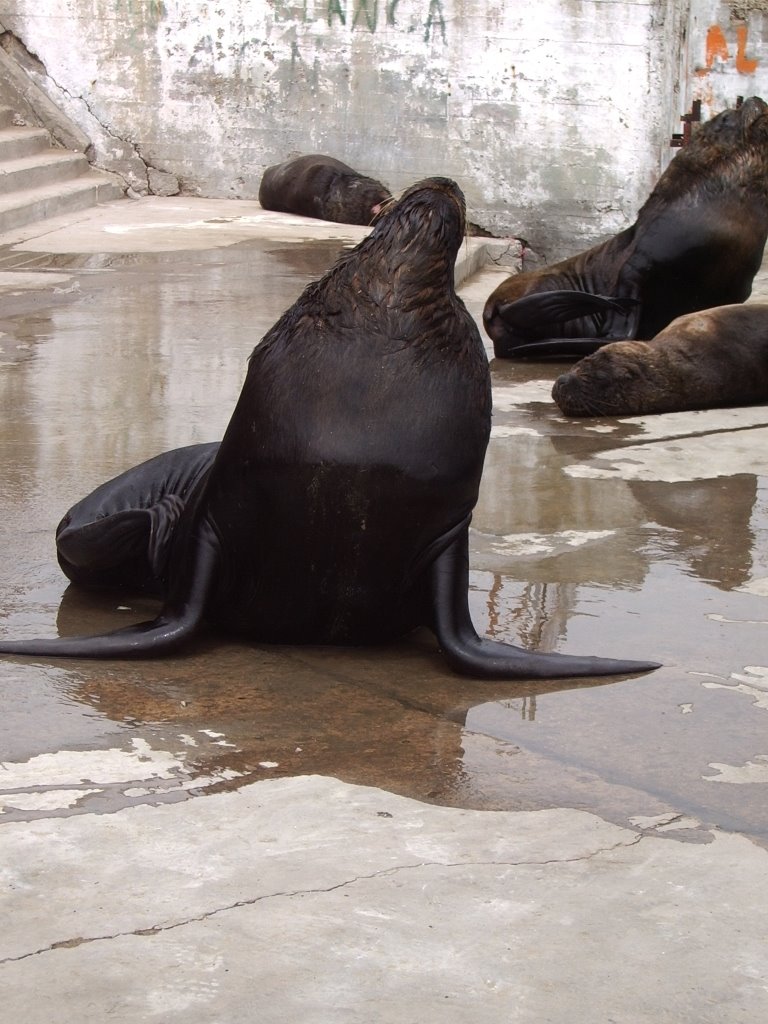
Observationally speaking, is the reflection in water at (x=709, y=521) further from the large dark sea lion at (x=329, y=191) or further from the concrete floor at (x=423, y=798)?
the large dark sea lion at (x=329, y=191)

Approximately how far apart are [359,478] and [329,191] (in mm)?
9601

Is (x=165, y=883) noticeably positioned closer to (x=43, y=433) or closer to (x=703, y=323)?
(x=43, y=433)

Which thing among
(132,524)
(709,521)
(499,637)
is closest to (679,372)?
(709,521)

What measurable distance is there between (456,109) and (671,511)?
855cm

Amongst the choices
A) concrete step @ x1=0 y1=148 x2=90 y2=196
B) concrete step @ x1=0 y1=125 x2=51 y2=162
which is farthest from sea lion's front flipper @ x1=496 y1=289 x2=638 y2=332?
concrete step @ x1=0 y1=125 x2=51 y2=162

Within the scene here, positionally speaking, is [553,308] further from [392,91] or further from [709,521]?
[392,91]

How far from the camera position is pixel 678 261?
816 cm

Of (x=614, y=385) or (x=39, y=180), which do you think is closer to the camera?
(x=614, y=385)

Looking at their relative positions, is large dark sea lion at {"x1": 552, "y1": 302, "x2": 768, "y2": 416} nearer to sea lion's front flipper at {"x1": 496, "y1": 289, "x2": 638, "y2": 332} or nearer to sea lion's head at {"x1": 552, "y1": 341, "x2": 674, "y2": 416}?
sea lion's head at {"x1": 552, "y1": 341, "x2": 674, "y2": 416}

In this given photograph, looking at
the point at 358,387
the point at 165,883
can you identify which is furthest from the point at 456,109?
the point at 165,883

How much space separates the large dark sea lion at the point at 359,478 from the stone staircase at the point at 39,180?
8101 mm

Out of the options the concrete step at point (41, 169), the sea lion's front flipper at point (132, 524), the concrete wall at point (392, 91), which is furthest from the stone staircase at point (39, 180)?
the sea lion's front flipper at point (132, 524)

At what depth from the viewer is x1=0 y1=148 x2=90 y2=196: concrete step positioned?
1190 cm

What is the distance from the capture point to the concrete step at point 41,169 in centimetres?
1190
